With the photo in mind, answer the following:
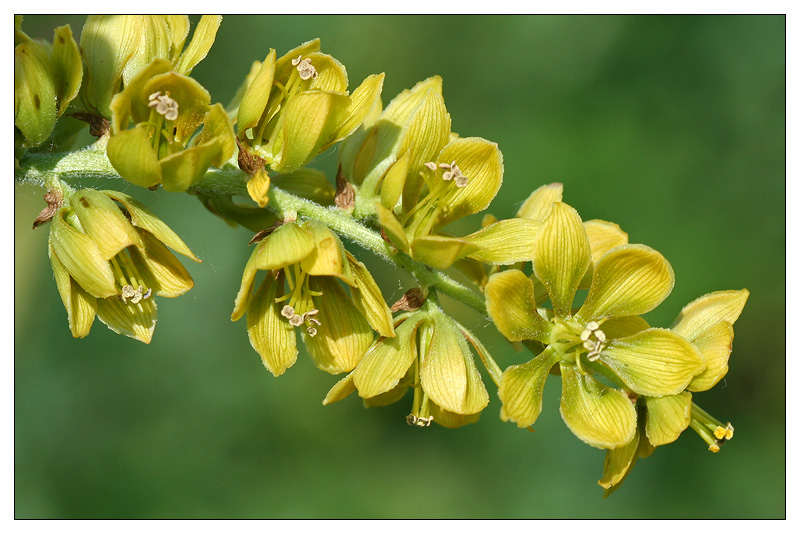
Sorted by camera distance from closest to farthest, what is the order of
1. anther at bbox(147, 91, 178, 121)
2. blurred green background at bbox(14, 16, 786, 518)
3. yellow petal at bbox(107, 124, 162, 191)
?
yellow petal at bbox(107, 124, 162, 191), anther at bbox(147, 91, 178, 121), blurred green background at bbox(14, 16, 786, 518)

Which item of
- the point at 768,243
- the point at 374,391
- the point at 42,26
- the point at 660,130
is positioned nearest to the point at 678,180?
the point at 660,130

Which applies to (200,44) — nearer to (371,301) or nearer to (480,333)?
(371,301)

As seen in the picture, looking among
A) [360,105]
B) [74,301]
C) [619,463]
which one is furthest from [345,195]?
[619,463]

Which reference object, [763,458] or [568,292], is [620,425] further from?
[763,458]

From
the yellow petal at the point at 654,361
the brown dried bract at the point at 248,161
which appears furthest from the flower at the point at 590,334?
the brown dried bract at the point at 248,161

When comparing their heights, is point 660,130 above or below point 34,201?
above

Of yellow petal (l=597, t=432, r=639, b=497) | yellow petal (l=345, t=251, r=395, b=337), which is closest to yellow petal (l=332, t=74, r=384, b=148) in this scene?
yellow petal (l=345, t=251, r=395, b=337)

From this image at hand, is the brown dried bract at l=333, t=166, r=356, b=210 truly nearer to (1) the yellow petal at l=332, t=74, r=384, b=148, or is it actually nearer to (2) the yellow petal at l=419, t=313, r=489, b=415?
(1) the yellow petal at l=332, t=74, r=384, b=148
